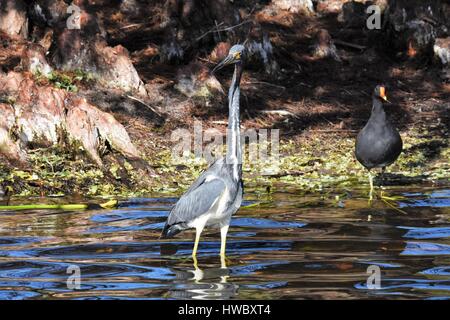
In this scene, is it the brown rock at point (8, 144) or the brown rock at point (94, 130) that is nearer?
the brown rock at point (8, 144)

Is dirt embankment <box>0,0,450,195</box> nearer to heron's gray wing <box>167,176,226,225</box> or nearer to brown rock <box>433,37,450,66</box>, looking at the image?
brown rock <box>433,37,450,66</box>

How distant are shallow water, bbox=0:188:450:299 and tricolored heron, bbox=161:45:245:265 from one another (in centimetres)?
39

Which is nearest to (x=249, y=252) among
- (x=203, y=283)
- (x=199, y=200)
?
(x=199, y=200)

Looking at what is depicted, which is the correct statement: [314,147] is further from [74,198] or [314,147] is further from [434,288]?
[434,288]

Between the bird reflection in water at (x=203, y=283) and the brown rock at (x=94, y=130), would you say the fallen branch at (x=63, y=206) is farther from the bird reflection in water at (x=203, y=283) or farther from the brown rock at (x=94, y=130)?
the bird reflection in water at (x=203, y=283)

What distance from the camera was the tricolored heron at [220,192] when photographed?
9.41 meters

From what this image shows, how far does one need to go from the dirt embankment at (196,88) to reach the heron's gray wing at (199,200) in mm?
3969

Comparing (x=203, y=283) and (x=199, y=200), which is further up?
(x=199, y=200)

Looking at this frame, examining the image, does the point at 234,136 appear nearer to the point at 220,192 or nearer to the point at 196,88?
the point at 220,192

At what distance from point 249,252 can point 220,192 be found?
925 millimetres

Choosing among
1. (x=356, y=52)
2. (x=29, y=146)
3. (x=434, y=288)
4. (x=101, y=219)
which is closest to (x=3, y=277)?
(x=101, y=219)

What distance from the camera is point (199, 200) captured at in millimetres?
9516

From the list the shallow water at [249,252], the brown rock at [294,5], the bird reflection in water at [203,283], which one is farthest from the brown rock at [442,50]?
the bird reflection in water at [203,283]

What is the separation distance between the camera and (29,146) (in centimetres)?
1437
